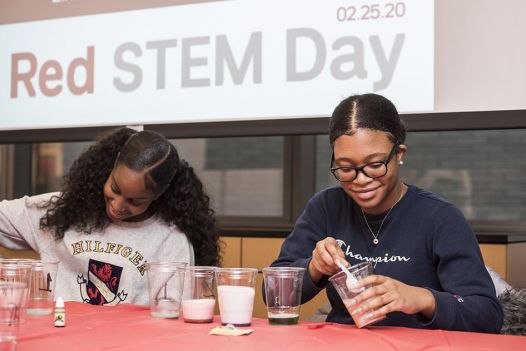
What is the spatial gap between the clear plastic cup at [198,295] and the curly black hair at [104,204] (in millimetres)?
645

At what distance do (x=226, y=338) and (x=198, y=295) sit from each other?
214 millimetres

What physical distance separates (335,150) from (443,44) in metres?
1.09

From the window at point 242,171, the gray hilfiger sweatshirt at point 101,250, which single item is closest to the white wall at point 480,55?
the gray hilfiger sweatshirt at point 101,250

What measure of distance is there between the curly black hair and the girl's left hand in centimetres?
90

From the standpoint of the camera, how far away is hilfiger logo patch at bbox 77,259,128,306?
6.74ft

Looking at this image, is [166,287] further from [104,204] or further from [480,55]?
[480,55]

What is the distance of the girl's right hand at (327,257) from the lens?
1423mm

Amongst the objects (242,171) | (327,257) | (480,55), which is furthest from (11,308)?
(242,171)

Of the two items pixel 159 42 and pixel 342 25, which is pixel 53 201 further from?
pixel 342 25

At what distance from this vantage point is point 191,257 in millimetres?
2193

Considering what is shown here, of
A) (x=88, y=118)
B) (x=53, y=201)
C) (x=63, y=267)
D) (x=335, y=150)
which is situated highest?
(x=88, y=118)

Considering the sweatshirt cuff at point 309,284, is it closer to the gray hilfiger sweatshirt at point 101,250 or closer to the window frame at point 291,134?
the gray hilfiger sweatshirt at point 101,250

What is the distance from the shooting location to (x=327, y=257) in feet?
4.69

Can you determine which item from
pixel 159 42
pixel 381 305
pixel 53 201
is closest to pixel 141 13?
pixel 159 42
